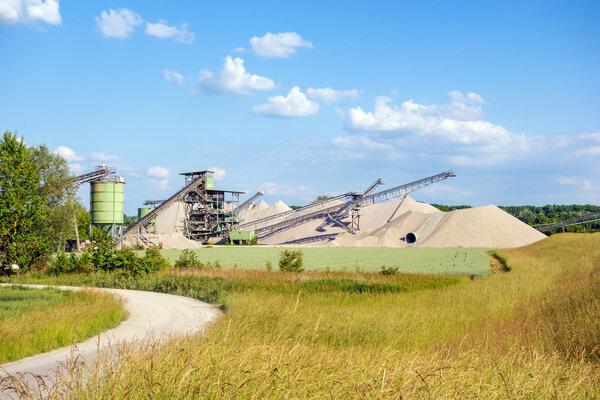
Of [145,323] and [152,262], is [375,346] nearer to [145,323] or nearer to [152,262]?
[145,323]

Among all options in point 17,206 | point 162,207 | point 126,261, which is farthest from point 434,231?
point 17,206

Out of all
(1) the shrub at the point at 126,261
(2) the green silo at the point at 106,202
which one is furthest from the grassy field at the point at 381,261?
(2) the green silo at the point at 106,202

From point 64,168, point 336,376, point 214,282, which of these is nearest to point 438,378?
point 336,376

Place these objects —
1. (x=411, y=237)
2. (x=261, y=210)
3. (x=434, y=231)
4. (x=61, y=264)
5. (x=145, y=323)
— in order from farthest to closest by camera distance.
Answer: (x=261, y=210) → (x=411, y=237) → (x=434, y=231) → (x=61, y=264) → (x=145, y=323)

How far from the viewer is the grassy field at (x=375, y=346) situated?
6.09m

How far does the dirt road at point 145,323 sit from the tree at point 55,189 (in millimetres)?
25695

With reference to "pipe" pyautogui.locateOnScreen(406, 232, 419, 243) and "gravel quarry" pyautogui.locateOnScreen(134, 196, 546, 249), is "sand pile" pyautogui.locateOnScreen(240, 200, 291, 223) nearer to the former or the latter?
"gravel quarry" pyautogui.locateOnScreen(134, 196, 546, 249)

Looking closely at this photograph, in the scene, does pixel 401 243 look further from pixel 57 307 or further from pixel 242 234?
pixel 57 307

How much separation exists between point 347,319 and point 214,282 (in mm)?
12215

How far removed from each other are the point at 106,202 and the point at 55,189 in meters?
16.3

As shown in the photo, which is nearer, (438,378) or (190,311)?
(438,378)

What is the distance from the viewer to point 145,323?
16.3 metres

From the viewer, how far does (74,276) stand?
30094mm

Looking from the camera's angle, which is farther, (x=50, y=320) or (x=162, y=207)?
(x=162, y=207)
